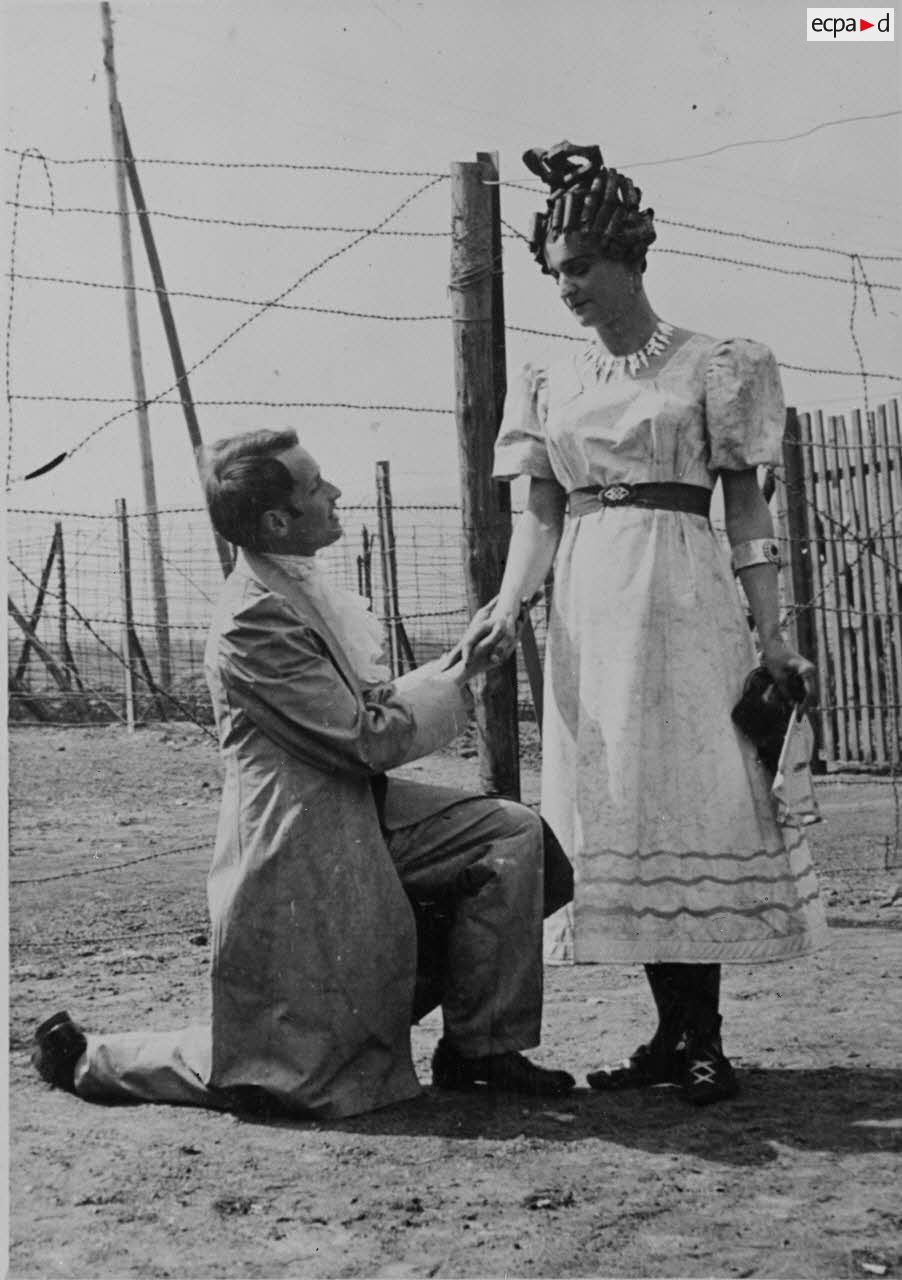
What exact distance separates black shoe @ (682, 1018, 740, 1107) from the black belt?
3.90ft

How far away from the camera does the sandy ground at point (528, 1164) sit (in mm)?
2676

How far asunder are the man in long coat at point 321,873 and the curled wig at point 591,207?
79 centimetres

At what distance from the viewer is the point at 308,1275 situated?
2617mm

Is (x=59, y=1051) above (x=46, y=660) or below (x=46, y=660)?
below

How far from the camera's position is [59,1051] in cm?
367

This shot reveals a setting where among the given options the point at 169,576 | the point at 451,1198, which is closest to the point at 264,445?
the point at 451,1198

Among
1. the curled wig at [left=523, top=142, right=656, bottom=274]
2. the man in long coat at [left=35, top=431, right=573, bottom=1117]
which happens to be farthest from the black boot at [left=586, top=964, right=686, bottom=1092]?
the curled wig at [left=523, top=142, right=656, bottom=274]

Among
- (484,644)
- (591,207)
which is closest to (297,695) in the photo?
(484,644)

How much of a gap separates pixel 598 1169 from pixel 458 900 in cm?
72

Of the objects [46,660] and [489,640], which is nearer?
[489,640]

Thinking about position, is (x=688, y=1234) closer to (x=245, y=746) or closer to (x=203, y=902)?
(x=245, y=746)

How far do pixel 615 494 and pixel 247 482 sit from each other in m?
0.85

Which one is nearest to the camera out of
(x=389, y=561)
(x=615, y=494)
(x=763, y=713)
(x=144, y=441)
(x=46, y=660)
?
(x=763, y=713)

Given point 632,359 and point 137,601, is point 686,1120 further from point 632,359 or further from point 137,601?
point 137,601
